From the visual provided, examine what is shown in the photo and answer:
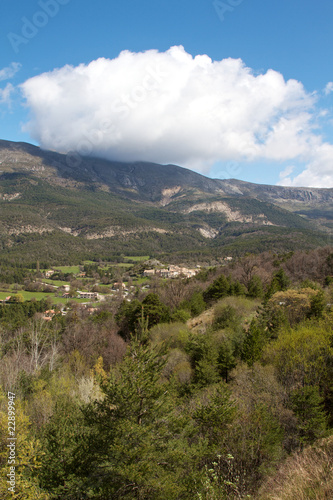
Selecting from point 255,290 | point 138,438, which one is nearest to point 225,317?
point 255,290

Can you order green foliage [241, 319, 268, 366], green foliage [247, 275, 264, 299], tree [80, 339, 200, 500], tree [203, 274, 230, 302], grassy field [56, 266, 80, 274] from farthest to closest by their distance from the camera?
grassy field [56, 266, 80, 274]
tree [203, 274, 230, 302]
green foliage [247, 275, 264, 299]
green foliage [241, 319, 268, 366]
tree [80, 339, 200, 500]

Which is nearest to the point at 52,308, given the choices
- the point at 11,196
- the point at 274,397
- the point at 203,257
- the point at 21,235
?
the point at 274,397

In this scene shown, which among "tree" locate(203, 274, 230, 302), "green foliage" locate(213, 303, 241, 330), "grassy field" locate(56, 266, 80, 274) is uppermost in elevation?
"tree" locate(203, 274, 230, 302)

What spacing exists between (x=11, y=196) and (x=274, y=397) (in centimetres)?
22173

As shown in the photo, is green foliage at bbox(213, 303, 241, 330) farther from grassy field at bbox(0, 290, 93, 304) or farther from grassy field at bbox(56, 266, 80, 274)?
grassy field at bbox(56, 266, 80, 274)

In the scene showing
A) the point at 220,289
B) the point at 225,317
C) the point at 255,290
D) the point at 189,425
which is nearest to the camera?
the point at 189,425

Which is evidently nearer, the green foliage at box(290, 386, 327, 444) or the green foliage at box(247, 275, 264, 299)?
the green foliage at box(290, 386, 327, 444)

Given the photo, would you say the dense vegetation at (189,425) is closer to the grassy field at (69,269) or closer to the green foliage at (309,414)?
the green foliage at (309,414)

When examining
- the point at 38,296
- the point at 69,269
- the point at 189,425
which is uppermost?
the point at 189,425

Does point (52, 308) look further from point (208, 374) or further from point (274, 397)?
point (274, 397)

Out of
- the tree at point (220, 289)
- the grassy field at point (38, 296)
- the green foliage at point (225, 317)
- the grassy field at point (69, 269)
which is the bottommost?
the grassy field at point (38, 296)

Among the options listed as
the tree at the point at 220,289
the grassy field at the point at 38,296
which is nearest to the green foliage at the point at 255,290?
the tree at the point at 220,289

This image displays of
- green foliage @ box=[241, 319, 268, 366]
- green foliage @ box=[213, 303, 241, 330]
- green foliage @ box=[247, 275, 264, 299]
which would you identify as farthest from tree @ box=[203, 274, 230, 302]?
green foliage @ box=[241, 319, 268, 366]

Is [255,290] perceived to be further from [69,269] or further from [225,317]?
[69,269]
